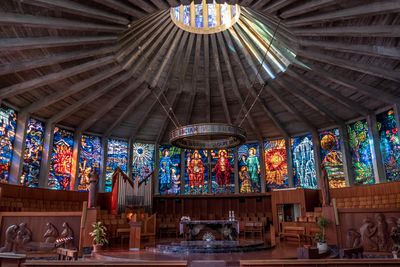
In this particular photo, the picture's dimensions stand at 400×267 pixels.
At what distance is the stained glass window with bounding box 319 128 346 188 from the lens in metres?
19.1

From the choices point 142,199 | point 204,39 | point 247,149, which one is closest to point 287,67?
point 204,39

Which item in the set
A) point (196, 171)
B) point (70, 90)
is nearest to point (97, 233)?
point (70, 90)

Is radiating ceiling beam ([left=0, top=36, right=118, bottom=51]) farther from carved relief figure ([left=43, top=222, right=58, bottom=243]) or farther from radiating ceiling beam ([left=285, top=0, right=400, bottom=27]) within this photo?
radiating ceiling beam ([left=285, top=0, right=400, bottom=27])

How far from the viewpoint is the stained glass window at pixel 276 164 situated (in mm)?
21094

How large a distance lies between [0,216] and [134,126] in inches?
438

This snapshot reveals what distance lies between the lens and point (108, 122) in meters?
20.6

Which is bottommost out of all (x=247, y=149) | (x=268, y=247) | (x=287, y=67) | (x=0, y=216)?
(x=268, y=247)

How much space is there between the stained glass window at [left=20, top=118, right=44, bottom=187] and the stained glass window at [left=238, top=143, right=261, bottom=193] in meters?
12.3

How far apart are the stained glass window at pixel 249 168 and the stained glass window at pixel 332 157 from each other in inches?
168

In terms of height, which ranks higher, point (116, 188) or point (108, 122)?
point (108, 122)

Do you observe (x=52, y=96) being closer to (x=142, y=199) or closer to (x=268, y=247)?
(x=142, y=199)

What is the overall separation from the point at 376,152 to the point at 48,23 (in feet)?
53.5

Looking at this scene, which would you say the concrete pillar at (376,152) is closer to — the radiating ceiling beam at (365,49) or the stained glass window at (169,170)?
the radiating ceiling beam at (365,49)

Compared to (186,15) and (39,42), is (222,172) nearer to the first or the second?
(186,15)
